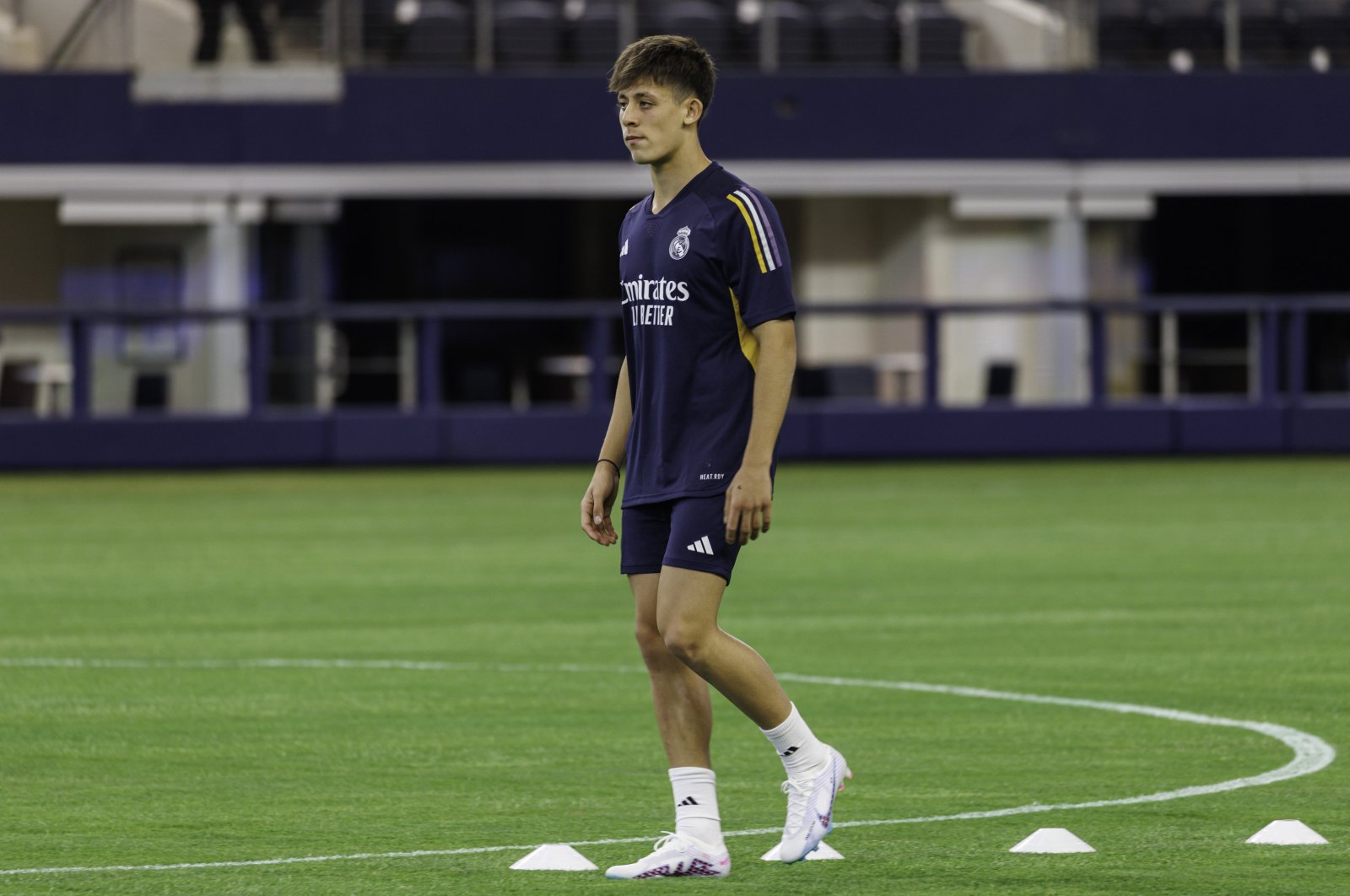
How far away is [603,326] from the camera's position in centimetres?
2600

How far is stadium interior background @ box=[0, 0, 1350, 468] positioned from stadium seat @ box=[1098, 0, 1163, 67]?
0.11 feet

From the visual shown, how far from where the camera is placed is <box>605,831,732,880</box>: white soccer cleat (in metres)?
5.79

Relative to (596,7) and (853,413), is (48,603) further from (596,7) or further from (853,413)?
(596,7)

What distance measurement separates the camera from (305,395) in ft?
83.5

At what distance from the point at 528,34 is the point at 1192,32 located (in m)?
8.25

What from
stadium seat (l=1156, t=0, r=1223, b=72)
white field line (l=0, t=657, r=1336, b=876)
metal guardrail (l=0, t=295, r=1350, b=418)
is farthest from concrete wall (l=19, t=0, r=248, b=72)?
white field line (l=0, t=657, r=1336, b=876)

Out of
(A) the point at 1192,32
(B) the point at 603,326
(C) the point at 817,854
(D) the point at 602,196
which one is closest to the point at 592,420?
(B) the point at 603,326

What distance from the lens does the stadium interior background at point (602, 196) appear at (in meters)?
25.7

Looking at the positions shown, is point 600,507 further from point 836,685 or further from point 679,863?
point 836,685

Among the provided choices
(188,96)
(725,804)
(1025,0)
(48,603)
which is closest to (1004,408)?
(1025,0)

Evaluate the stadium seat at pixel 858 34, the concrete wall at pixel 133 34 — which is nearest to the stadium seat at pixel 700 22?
the stadium seat at pixel 858 34

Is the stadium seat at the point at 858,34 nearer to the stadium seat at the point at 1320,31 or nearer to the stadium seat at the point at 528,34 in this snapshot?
the stadium seat at the point at 528,34

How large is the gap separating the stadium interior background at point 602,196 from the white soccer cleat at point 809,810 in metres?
19.8

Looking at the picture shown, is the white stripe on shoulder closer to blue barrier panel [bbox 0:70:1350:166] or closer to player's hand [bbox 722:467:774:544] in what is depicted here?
player's hand [bbox 722:467:774:544]
